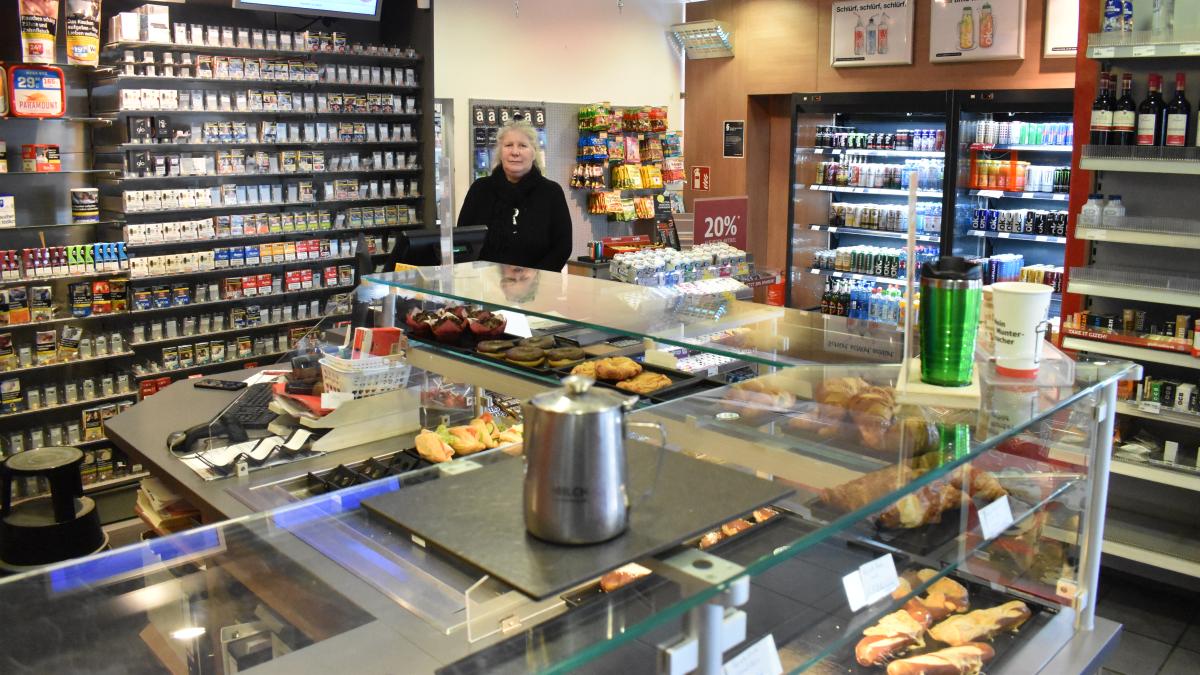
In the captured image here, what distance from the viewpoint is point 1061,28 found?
20.4 ft

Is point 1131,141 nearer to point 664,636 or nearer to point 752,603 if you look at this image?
point 752,603

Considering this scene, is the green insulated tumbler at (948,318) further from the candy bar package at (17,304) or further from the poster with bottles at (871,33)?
the poster with bottles at (871,33)

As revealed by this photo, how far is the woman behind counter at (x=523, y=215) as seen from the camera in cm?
564

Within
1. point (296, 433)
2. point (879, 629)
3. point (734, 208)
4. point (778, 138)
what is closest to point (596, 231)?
point (778, 138)

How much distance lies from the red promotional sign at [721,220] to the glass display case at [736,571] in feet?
9.54

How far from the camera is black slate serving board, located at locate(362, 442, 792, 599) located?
45.6 inches

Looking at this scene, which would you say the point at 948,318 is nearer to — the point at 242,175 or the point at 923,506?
the point at 923,506

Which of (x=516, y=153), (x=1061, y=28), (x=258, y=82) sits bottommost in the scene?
(x=516, y=153)

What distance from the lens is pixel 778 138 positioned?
27.8 ft

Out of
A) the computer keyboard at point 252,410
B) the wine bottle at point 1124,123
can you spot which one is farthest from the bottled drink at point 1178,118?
the computer keyboard at point 252,410

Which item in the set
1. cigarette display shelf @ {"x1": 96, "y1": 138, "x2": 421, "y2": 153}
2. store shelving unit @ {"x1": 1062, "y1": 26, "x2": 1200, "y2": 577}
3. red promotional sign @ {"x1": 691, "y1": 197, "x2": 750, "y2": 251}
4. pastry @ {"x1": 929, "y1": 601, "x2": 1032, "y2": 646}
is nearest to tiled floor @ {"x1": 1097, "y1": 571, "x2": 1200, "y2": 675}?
store shelving unit @ {"x1": 1062, "y1": 26, "x2": 1200, "y2": 577}

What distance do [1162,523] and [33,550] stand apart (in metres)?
5.09

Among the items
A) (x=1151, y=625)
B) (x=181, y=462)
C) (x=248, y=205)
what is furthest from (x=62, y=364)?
(x=1151, y=625)

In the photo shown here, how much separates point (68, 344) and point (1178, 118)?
5782mm
